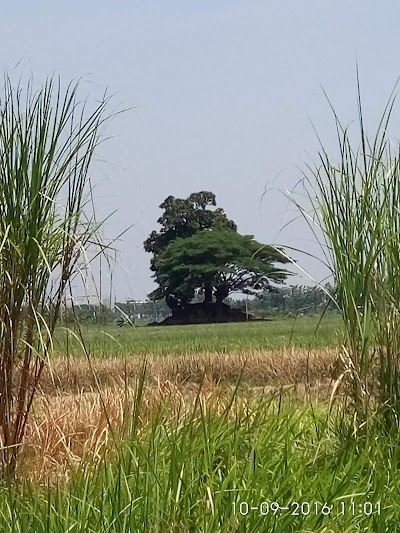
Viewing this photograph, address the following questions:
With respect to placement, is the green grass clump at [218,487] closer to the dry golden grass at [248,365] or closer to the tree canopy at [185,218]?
the dry golden grass at [248,365]

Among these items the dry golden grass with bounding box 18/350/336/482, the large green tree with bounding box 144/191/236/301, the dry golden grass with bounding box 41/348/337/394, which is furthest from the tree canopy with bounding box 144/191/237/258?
the dry golden grass with bounding box 18/350/336/482

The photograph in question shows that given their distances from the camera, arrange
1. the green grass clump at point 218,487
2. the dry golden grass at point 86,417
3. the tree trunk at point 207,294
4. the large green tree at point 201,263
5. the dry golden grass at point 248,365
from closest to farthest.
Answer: the green grass clump at point 218,487
the dry golden grass at point 86,417
the dry golden grass at point 248,365
the large green tree at point 201,263
the tree trunk at point 207,294

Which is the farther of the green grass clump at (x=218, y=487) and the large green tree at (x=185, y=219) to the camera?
the large green tree at (x=185, y=219)

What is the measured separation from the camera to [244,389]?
4.09 m

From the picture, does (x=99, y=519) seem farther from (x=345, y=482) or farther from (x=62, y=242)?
(x=62, y=242)

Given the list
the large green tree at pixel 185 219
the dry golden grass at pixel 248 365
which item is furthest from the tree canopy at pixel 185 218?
the dry golden grass at pixel 248 365

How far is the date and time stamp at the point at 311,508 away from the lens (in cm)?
230

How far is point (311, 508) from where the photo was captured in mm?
2369

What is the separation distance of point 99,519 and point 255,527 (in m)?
0.44

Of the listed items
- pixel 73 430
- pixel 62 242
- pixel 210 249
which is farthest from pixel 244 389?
pixel 210 249

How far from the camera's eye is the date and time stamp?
90.7 inches

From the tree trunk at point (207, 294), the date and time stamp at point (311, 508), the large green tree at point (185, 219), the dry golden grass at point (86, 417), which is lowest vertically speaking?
the date and time stamp at point (311, 508)

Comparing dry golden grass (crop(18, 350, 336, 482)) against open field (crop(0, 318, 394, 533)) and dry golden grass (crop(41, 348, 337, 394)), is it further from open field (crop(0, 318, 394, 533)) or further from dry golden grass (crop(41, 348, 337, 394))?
dry golden grass (crop(41, 348, 337, 394))

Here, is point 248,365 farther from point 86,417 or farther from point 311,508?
point 311,508
